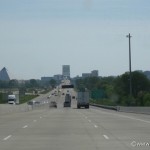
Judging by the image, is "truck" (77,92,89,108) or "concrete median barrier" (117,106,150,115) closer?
"concrete median barrier" (117,106,150,115)

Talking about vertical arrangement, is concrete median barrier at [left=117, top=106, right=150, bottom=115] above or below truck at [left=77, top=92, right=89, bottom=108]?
below

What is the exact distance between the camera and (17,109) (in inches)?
3265

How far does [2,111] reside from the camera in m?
67.9

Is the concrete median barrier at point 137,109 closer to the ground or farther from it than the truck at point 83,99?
closer to the ground

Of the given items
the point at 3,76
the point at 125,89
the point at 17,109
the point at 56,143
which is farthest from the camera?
the point at 125,89

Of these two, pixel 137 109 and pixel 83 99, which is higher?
pixel 83 99

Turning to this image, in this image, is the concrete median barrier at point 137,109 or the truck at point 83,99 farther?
the truck at point 83,99

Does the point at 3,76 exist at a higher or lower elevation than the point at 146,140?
higher

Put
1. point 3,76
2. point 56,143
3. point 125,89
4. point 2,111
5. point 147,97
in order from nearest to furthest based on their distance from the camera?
point 56,143 → point 2,111 → point 147,97 → point 3,76 → point 125,89

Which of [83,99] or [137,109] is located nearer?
[137,109]

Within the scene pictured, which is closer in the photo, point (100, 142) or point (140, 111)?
point (100, 142)

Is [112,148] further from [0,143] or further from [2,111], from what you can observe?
[2,111]

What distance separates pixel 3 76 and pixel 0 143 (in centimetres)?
11912

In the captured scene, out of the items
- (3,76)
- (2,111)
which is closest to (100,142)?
(2,111)
